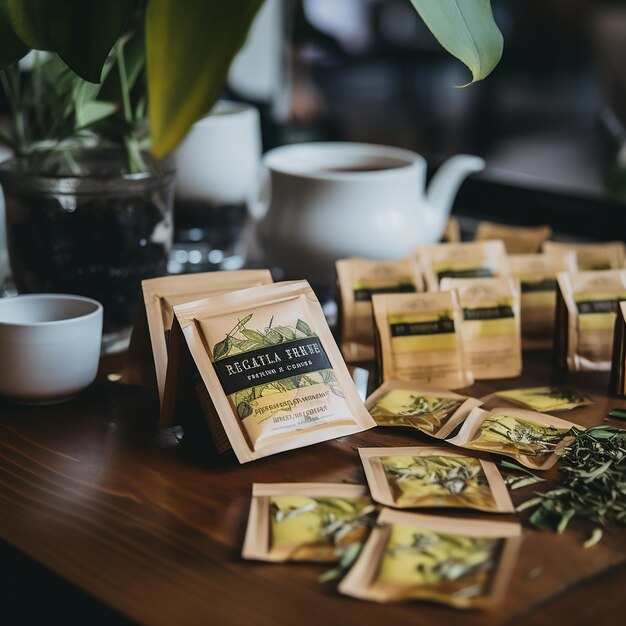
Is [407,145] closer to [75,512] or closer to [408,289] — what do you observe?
[408,289]

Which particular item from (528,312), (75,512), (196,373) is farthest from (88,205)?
(528,312)

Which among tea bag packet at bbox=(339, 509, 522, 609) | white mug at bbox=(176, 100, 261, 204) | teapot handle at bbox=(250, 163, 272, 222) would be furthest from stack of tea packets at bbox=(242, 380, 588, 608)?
white mug at bbox=(176, 100, 261, 204)

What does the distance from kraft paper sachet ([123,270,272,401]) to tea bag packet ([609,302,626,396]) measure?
15.0 inches

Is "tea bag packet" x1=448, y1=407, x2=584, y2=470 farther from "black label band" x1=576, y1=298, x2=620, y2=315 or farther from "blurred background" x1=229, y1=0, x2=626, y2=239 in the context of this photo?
"blurred background" x1=229, y1=0, x2=626, y2=239

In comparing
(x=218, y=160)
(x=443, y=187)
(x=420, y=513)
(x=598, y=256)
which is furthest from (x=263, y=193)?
(x=420, y=513)

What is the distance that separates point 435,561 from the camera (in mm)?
629

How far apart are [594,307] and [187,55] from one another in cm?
59

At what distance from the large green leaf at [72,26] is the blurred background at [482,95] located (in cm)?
91

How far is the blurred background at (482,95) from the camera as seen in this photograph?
1.43 metres

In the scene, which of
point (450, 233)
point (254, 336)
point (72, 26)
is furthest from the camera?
point (450, 233)

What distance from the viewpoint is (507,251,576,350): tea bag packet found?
1.10m

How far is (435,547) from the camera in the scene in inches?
25.4

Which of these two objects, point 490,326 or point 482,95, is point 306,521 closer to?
point 490,326

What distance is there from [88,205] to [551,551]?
2.10 ft
